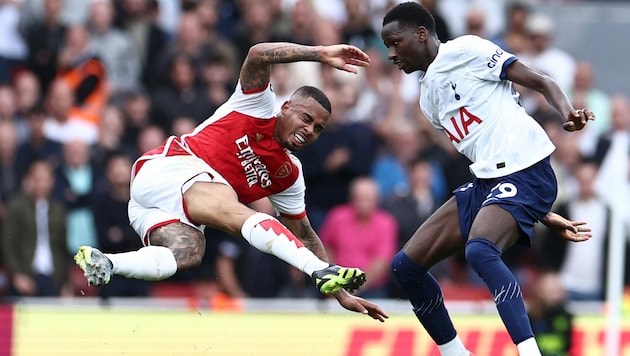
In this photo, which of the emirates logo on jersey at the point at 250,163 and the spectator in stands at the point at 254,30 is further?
the spectator in stands at the point at 254,30

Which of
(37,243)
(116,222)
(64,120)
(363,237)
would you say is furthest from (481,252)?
(64,120)

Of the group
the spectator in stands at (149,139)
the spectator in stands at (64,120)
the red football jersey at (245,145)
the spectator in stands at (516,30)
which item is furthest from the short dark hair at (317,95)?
the spectator in stands at (516,30)

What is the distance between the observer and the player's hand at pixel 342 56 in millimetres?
8133

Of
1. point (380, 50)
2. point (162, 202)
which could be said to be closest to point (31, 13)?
point (380, 50)

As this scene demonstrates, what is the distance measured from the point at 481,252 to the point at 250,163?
6.35 feet

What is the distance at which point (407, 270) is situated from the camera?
29.1 ft

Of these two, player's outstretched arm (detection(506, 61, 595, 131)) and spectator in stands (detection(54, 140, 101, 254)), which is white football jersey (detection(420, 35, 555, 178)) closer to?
player's outstretched arm (detection(506, 61, 595, 131))

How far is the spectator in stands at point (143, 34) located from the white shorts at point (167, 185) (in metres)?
5.67

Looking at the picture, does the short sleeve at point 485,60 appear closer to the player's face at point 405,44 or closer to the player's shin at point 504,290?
the player's face at point 405,44

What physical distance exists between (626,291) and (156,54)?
6076mm

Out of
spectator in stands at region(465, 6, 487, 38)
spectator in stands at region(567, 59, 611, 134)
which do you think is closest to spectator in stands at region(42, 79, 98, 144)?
spectator in stands at region(465, 6, 487, 38)

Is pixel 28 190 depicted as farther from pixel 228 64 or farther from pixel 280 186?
pixel 280 186

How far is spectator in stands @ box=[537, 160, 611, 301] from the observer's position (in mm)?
13836

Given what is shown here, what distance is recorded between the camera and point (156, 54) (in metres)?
14.7
